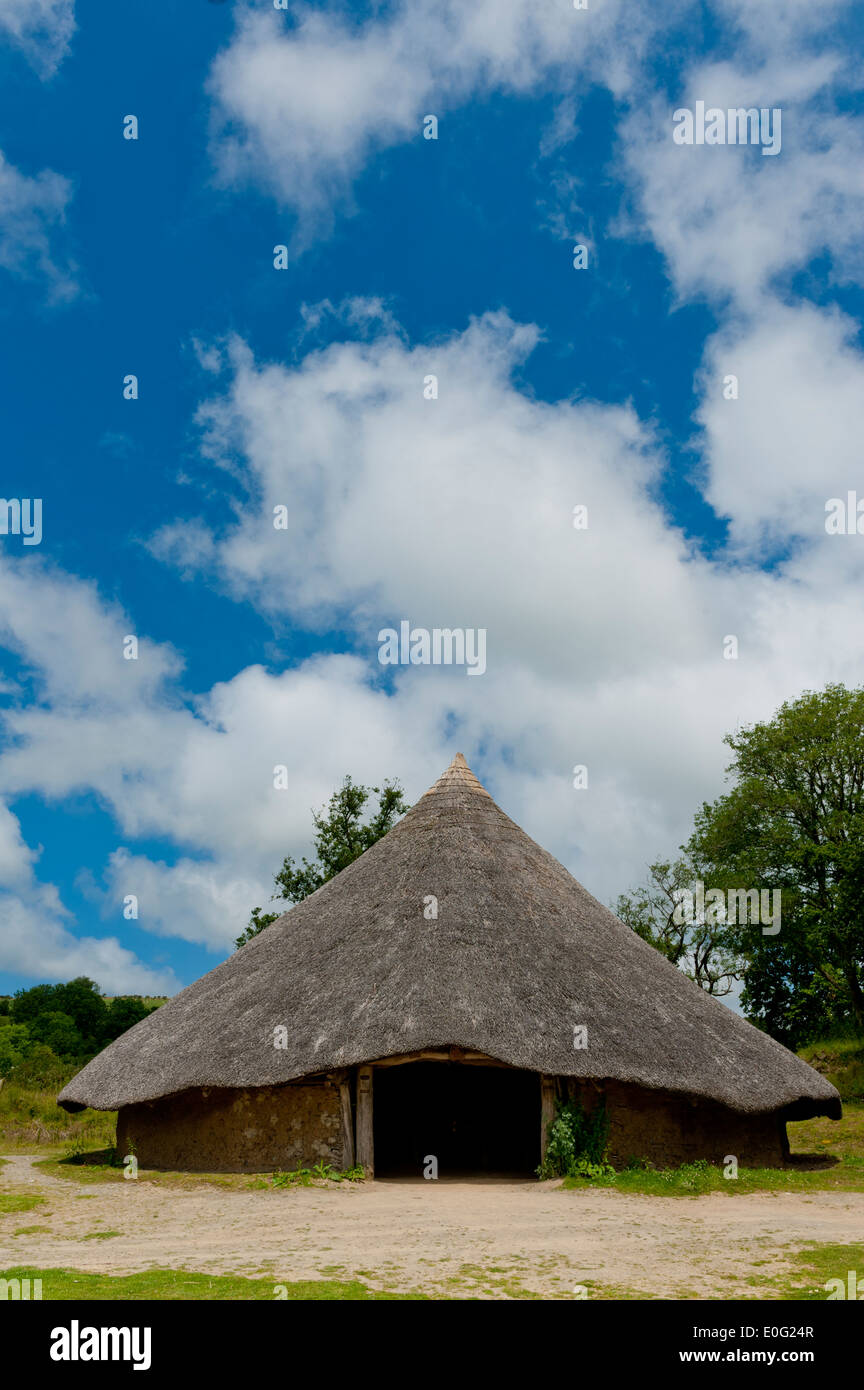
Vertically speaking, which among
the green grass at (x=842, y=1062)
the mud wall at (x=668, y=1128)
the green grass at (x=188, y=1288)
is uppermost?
the green grass at (x=188, y=1288)

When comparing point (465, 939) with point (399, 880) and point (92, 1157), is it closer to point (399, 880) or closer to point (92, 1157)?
point (399, 880)

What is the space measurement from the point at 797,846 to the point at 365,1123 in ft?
82.6

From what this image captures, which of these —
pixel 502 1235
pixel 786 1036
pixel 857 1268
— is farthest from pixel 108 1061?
pixel 786 1036

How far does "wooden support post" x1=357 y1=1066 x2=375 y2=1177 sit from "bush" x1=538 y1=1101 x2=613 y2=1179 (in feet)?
9.43

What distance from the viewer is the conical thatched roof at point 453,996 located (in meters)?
17.9

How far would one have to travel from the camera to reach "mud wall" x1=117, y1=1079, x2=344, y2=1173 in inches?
710

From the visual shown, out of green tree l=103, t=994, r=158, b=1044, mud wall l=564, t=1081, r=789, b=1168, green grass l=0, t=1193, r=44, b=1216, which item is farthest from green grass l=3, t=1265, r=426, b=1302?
green tree l=103, t=994, r=158, b=1044

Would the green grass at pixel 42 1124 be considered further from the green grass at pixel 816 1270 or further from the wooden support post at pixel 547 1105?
the green grass at pixel 816 1270

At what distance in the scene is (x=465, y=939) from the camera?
20.0m

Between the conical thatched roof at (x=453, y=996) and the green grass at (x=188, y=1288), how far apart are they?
754 cm

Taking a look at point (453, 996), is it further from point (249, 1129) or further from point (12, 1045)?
point (12, 1045)

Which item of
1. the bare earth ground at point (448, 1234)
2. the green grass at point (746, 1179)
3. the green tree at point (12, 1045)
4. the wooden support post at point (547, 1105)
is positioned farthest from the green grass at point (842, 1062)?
the green tree at point (12, 1045)

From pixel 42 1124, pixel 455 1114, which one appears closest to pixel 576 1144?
pixel 455 1114

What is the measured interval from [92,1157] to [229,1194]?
7.70 meters
